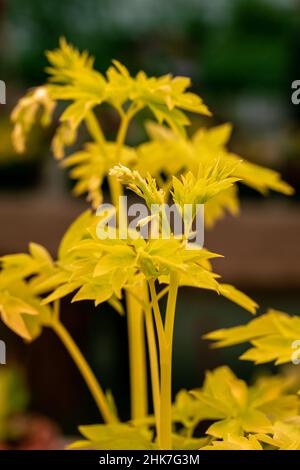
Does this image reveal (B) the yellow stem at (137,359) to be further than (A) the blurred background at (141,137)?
No

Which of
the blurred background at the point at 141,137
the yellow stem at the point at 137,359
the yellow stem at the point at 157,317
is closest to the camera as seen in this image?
the yellow stem at the point at 157,317

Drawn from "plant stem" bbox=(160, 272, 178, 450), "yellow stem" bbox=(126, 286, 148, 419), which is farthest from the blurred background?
"plant stem" bbox=(160, 272, 178, 450)

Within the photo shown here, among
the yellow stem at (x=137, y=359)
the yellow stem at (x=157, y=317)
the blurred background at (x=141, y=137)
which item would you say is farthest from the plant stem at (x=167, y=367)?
the blurred background at (x=141, y=137)

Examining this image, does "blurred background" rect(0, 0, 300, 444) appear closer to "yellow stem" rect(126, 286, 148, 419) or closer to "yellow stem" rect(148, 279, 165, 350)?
"yellow stem" rect(126, 286, 148, 419)

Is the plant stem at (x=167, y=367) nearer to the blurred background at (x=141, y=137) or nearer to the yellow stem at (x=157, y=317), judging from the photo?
the yellow stem at (x=157, y=317)

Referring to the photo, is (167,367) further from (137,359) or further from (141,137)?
(141,137)

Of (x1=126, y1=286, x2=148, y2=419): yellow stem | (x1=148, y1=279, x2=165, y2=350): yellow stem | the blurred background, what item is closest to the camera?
(x1=148, y1=279, x2=165, y2=350): yellow stem

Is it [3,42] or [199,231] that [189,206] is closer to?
[199,231]
